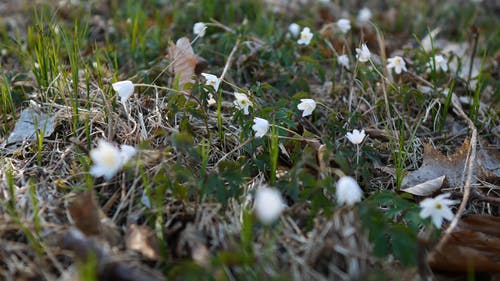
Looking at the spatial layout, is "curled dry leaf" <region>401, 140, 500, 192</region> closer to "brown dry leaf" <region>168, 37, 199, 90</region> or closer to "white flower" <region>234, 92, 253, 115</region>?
"white flower" <region>234, 92, 253, 115</region>

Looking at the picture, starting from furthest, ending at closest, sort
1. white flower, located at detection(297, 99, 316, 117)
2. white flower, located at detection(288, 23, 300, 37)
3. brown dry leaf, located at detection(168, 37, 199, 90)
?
white flower, located at detection(288, 23, 300, 37) < brown dry leaf, located at detection(168, 37, 199, 90) < white flower, located at detection(297, 99, 316, 117)

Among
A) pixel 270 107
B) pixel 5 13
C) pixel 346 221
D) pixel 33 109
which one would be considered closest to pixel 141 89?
pixel 33 109

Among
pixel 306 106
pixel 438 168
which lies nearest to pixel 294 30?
pixel 306 106

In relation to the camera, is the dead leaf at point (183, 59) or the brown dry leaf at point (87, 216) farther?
the dead leaf at point (183, 59)

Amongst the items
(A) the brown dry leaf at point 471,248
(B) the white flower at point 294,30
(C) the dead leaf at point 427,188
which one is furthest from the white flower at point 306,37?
(A) the brown dry leaf at point 471,248

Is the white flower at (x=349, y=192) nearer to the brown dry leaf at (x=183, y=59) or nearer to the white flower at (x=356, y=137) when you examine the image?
the white flower at (x=356, y=137)

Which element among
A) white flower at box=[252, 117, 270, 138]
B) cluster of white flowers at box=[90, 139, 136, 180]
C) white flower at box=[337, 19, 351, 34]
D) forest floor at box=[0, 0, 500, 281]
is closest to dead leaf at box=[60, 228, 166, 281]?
forest floor at box=[0, 0, 500, 281]

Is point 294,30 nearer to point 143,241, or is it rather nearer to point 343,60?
point 343,60

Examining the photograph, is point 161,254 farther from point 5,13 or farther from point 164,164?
point 5,13
